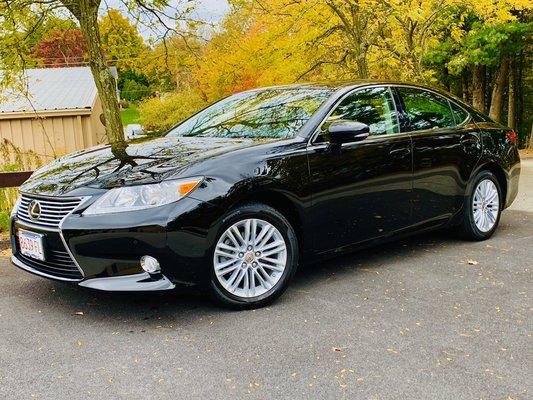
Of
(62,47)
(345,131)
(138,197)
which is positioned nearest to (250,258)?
(138,197)

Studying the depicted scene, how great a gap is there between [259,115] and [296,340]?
203 centimetres

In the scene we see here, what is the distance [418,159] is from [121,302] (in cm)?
275

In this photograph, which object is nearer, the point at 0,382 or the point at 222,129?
the point at 0,382

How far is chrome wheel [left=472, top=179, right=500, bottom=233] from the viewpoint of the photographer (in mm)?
5828

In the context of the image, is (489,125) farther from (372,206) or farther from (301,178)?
(301,178)

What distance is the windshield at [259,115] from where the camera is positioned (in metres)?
4.55

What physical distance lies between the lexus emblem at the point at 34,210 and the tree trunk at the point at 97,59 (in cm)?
449

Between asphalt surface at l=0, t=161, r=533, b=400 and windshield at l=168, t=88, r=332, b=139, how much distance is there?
1243 mm

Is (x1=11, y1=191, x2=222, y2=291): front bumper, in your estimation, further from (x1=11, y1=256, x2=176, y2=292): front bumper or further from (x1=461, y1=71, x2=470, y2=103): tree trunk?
(x1=461, y1=71, x2=470, y2=103): tree trunk

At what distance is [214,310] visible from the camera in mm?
4000

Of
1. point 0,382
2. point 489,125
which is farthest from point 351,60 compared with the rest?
point 0,382

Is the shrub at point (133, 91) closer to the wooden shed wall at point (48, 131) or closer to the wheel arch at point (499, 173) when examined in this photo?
the wooden shed wall at point (48, 131)

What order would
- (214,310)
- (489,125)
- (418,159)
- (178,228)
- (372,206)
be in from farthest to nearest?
(489,125), (418,159), (372,206), (214,310), (178,228)

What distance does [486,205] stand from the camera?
5949mm
